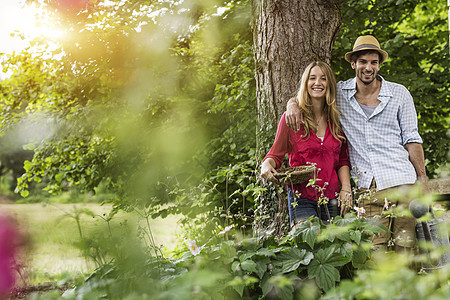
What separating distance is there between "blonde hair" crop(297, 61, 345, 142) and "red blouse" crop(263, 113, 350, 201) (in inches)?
1.4

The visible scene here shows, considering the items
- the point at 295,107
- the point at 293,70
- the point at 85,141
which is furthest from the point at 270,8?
the point at 85,141

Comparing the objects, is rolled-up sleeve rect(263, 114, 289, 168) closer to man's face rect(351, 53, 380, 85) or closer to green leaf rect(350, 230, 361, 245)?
man's face rect(351, 53, 380, 85)

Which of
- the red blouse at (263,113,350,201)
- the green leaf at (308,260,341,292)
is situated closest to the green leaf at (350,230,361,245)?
the green leaf at (308,260,341,292)

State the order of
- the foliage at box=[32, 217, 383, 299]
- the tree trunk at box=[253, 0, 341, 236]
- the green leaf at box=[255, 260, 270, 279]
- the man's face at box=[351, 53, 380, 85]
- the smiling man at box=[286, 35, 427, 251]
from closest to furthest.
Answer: the foliage at box=[32, 217, 383, 299] < the green leaf at box=[255, 260, 270, 279] < the smiling man at box=[286, 35, 427, 251] < the man's face at box=[351, 53, 380, 85] < the tree trunk at box=[253, 0, 341, 236]

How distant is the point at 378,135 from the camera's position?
9.72 ft

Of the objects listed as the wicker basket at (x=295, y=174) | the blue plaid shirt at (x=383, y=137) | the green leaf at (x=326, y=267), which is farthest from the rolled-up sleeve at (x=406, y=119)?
the green leaf at (x=326, y=267)

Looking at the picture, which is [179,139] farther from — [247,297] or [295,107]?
[295,107]

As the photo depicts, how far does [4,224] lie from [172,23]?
535 centimetres

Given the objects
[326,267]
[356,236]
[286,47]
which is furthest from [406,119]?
[326,267]

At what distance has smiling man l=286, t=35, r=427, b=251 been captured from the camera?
114 inches

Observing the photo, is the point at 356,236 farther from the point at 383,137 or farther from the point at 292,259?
the point at 383,137

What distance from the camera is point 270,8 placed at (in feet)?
12.1

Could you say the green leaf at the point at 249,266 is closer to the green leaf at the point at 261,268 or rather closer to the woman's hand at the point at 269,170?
the green leaf at the point at 261,268

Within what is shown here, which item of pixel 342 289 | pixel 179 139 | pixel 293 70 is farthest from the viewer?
pixel 293 70
